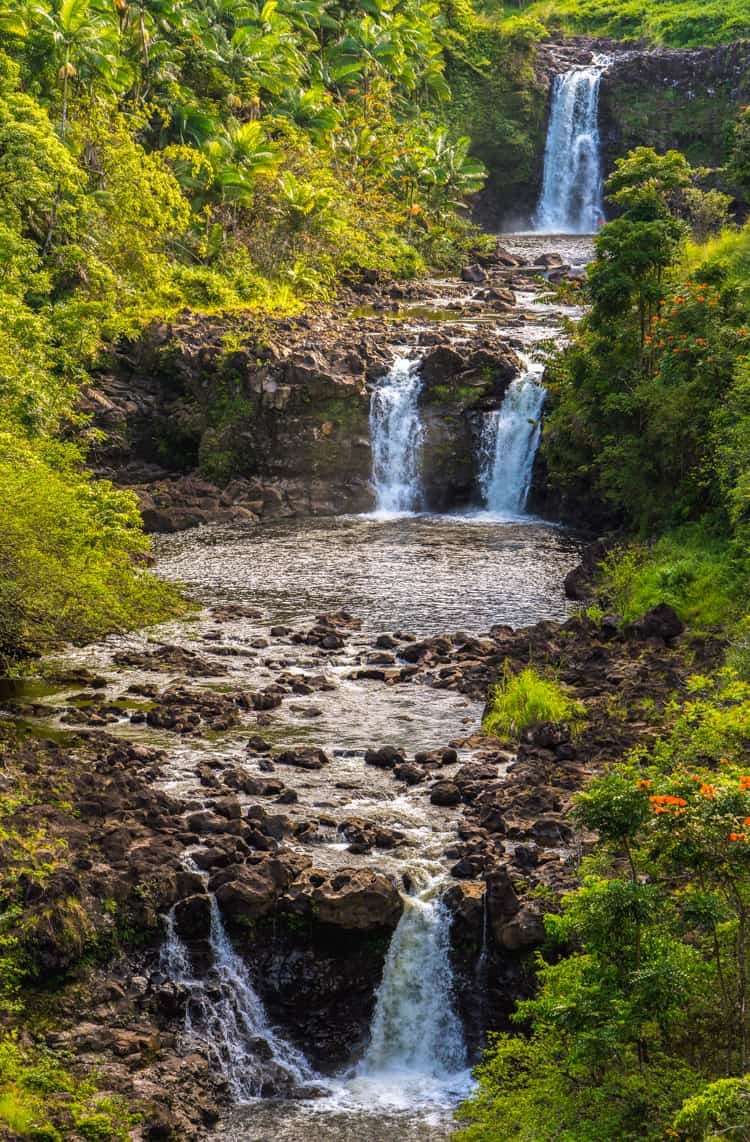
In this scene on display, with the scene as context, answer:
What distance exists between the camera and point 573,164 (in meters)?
74.4

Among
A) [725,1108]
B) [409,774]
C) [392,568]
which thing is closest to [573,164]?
[392,568]

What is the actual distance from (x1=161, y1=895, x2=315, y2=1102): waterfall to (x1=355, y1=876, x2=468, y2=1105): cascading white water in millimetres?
1008

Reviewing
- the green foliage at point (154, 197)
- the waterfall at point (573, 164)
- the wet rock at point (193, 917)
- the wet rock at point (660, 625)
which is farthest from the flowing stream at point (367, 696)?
the waterfall at point (573, 164)

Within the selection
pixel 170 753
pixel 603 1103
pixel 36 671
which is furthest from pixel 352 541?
pixel 603 1103

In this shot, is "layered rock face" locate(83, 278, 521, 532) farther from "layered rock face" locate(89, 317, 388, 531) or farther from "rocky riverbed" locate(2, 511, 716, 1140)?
"rocky riverbed" locate(2, 511, 716, 1140)

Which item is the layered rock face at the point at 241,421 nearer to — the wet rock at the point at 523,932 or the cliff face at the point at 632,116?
the wet rock at the point at 523,932

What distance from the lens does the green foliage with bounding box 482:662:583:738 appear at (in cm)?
2311

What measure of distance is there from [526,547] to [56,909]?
22378 mm

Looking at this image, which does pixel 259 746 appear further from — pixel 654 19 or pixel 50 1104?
pixel 654 19

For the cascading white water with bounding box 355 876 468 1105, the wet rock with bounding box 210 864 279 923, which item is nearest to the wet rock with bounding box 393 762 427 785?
the cascading white water with bounding box 355 876 468 1105

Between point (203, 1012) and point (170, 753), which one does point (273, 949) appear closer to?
point (203, 1012)

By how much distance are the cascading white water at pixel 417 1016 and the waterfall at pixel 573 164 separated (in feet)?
205

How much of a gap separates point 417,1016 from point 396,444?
1081 inches

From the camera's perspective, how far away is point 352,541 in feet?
124
